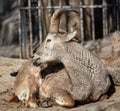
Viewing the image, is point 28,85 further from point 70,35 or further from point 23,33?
point 23,33

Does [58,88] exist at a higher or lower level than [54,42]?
lower

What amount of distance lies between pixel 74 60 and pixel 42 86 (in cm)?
65

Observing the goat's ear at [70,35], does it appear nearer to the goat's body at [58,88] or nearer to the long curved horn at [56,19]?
the long curved horn at [56,19]

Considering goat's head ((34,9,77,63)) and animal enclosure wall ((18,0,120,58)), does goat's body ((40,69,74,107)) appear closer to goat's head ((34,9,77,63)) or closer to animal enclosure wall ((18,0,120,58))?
goat's head ((34,9,77,63))

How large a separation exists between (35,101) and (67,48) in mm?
966

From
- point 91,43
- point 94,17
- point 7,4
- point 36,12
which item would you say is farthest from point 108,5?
point 7,4

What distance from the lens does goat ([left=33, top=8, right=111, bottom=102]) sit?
7496mm

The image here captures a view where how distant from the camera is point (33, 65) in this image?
7.92 metres

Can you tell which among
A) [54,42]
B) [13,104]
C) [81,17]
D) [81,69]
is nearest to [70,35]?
[54,42]

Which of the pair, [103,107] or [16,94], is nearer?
[103,107]

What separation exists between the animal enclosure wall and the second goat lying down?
175 inches

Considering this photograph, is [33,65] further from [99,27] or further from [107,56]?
[99,27]

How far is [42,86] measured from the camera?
302 inches

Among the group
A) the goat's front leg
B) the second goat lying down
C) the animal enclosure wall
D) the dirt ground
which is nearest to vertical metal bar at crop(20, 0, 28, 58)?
the animal enclosure wall
